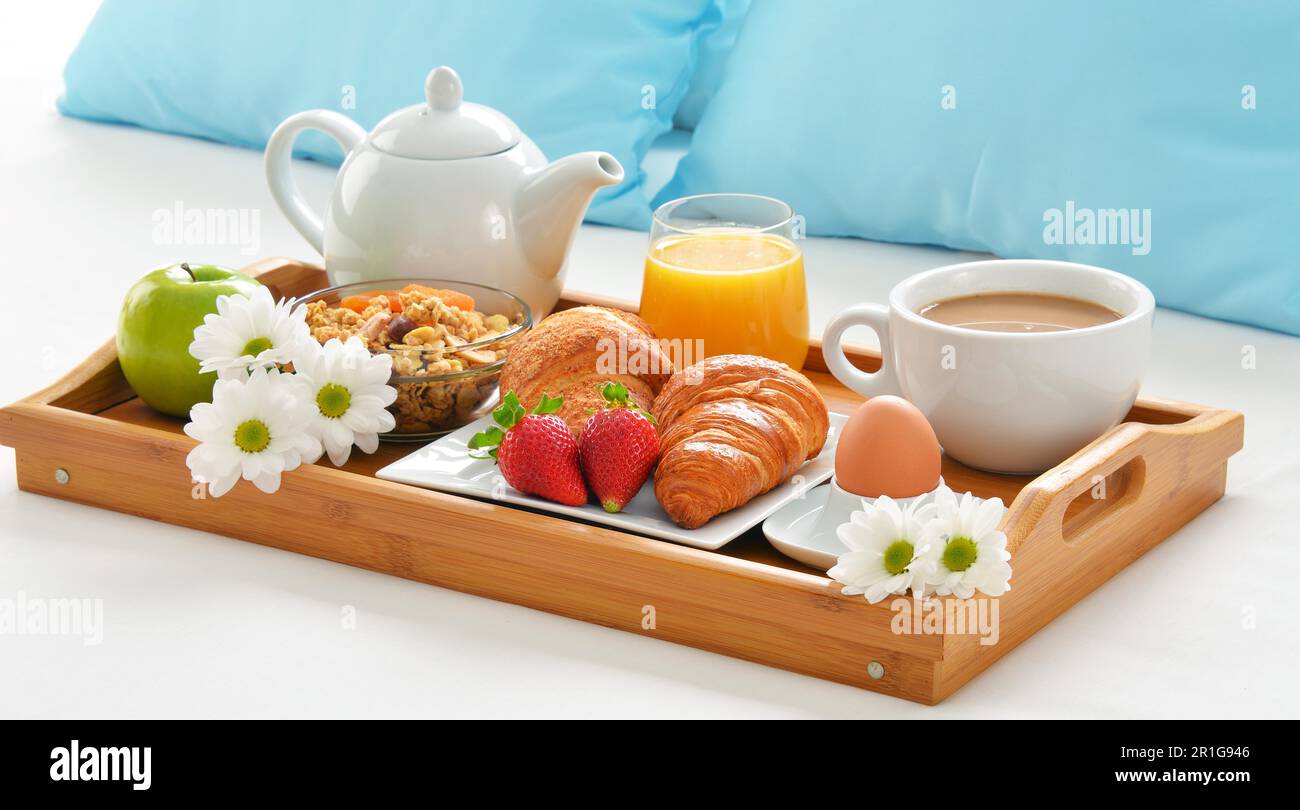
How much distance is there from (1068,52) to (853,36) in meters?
0.23

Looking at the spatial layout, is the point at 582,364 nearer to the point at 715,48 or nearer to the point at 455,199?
the point at 455,199

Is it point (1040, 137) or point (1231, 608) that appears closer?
point (1231, 608)

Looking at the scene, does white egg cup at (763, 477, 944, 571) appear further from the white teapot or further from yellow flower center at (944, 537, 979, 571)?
the white teapot

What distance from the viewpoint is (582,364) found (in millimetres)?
1039

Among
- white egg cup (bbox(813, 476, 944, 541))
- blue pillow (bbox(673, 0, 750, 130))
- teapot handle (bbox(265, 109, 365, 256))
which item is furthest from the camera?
blue pillow (bbox(673, 0, 750, 130))

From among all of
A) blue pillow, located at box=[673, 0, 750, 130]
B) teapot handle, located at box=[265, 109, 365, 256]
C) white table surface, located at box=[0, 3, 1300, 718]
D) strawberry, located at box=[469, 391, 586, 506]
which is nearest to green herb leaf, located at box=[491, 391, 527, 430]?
strawberry, located at box=[469, 391, 586, 506]

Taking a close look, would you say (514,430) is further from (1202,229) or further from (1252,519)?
(1202,229)

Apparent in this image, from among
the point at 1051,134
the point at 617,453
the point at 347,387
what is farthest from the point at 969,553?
the point at 1051,134

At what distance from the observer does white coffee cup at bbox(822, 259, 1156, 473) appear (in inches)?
37.4

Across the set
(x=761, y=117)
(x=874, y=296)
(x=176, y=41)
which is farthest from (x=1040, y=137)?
(x=176, y=41)

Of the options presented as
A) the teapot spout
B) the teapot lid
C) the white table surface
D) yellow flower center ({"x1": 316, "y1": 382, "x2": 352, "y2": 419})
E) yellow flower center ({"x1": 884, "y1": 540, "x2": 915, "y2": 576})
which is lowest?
the white table surface

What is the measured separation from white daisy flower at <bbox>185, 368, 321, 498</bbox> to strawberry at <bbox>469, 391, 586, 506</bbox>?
14 cm

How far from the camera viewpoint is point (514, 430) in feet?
3.05

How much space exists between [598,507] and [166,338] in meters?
0.36
